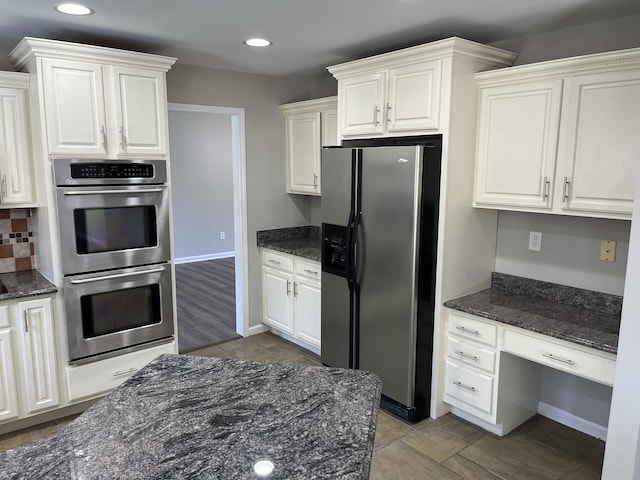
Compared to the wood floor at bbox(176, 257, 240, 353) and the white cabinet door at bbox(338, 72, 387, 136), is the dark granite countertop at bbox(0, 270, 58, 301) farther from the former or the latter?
the white cabinet door at bbox(338, 72, 387, 136)

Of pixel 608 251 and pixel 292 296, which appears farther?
pixel 292 296

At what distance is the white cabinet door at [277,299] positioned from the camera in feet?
13.2

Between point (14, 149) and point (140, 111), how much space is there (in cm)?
79

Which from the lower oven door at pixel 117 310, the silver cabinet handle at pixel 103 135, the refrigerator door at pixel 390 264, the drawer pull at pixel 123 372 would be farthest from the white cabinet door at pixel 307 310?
the silver cabinet handle at pixel 103 135

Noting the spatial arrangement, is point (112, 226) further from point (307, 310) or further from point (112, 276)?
point (307, 310)

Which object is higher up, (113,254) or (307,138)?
(307,138)

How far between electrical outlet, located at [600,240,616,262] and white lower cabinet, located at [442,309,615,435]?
61cm

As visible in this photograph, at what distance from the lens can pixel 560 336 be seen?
91.5 inches

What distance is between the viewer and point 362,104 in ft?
10.2

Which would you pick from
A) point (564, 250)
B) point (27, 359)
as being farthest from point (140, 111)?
point (564, 250)

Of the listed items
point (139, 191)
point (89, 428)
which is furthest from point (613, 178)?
point (139, 191)

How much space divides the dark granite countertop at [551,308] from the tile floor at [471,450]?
30.1 inches

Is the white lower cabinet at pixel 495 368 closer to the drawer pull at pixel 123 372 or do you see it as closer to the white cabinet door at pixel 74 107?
the drawer pull at pixel 123 372

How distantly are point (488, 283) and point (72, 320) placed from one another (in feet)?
8.88
